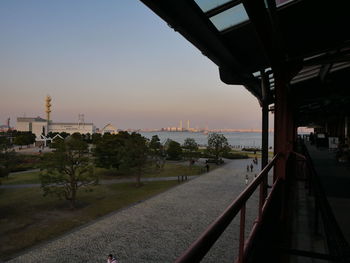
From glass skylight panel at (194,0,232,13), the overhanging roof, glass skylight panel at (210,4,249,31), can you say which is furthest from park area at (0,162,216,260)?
glass skylight panel at (194,0,232,13)

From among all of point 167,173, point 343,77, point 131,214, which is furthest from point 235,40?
point 167,173

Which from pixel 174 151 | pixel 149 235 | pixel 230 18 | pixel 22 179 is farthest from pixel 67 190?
pixel 174 151

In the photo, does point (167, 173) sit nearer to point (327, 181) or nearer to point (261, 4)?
point (327, 181)

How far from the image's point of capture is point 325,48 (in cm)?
428

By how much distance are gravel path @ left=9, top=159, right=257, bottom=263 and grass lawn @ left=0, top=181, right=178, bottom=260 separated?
1.05 meters

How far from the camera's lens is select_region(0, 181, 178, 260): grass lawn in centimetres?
1136

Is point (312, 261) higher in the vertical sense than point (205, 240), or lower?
lower

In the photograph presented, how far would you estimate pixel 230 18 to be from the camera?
2.92 meters

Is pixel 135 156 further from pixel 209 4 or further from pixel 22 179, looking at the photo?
pixel 209 4

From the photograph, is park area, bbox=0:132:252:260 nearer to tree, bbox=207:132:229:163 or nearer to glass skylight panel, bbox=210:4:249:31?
tree, bbox=207:132:229:163

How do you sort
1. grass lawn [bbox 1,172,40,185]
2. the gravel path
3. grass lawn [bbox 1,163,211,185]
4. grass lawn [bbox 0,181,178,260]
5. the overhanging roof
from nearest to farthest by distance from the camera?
the overhanging roof < the gravel path < grass lawn [bbox 0,181,178,260] < grass lawn [bbox 1,172,40,185] < grass lawn [bbox 1,163,211,185]

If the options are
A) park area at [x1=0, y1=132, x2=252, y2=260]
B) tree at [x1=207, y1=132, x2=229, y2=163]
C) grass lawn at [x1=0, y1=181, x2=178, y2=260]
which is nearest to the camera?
grass lawn at [x1=0, y1=181, x2=178, y2=260]

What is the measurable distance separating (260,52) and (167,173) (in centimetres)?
2521

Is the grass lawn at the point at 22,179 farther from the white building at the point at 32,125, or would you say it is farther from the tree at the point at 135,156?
the white building at the point at 32,125
